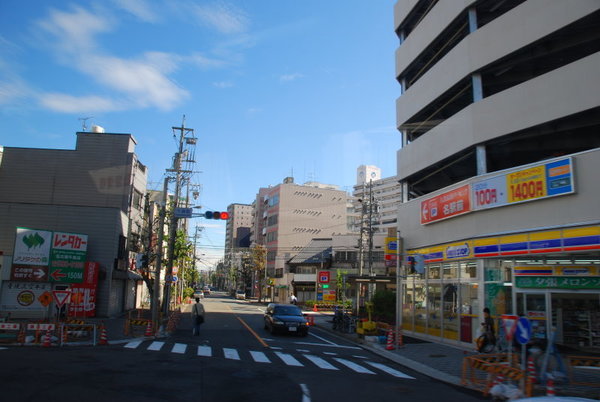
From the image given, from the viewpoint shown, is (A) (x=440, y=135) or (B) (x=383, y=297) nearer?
(A) (x=440, y=135)

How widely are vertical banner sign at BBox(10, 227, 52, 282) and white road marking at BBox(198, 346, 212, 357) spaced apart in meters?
15.3

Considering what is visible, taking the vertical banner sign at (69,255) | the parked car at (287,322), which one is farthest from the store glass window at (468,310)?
the vertical banner sign at (69,255)

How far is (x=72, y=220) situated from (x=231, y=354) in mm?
20346

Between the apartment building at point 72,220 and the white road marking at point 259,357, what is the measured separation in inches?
500

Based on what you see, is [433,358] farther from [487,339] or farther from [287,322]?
[287,322]

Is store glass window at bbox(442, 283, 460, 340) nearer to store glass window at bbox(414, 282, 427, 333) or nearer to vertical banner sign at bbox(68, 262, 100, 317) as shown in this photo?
store glass window at bbox(414, 282, 427, 333)

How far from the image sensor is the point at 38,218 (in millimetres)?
30188

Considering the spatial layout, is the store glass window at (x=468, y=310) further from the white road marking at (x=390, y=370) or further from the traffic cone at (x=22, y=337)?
the traffic cone at (x=22, y=337)

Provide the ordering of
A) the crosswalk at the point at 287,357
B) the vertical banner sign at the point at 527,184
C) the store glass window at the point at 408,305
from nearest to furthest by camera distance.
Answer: the crosswalk at the point at 287,357 < the vertical banner sign at the point at 527,184 < the store glass window at the point at 408,305

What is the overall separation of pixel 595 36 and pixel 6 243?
33.2 metres

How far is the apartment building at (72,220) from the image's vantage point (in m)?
26.8

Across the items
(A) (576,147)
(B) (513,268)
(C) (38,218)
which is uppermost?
(A) (576,147)

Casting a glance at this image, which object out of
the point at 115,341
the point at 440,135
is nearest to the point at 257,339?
the point at 115,341

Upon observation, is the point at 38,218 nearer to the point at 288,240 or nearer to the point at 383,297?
the point at 383,297
